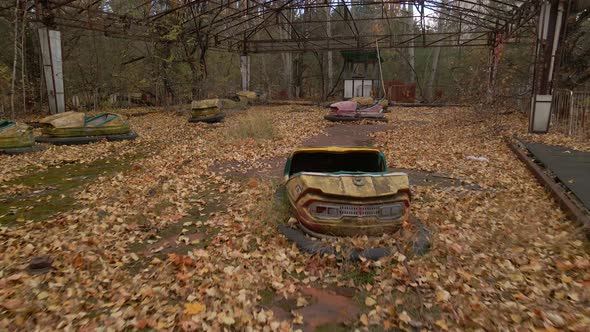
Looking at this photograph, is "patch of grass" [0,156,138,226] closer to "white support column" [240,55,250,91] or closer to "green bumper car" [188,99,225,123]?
"green bumper car" [188,99,225,123]

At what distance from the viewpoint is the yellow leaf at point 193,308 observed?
7.56 ft

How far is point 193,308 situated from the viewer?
2.34 metres

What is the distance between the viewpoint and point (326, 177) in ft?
10.1

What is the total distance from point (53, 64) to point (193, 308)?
10.2 meters

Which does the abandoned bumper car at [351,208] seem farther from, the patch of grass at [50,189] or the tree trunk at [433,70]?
the tree trunk at [433,70]

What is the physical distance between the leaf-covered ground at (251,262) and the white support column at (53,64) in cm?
582

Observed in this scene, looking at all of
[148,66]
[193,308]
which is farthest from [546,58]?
[148,66]

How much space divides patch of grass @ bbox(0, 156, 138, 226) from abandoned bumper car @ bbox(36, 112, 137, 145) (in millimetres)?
1771

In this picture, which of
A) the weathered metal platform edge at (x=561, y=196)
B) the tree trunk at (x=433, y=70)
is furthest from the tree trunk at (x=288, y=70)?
the weathered metal platform edge at (x=561, y=196)

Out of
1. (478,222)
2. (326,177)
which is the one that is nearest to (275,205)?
(326,177)

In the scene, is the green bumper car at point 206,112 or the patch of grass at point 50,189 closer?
the patch of grass at point 50,189

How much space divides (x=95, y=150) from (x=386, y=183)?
610 cm

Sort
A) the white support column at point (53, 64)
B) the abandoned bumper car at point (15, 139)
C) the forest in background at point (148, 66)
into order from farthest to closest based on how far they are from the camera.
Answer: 1. the forest in background at point (148, 66)
2. the white support column at point (53, 64)
3. the abandoned bumper car at point (15, 139)

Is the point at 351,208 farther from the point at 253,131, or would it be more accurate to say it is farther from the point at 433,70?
the point at 433,70
